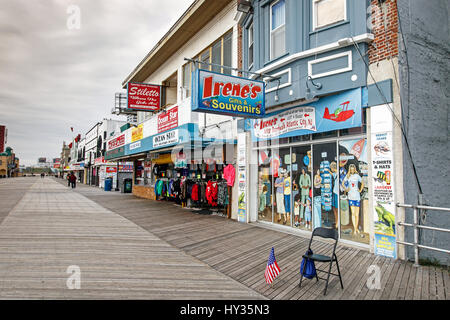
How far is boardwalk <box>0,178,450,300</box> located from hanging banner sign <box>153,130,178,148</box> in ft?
16.2

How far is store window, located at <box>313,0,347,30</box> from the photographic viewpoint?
702 centimetres

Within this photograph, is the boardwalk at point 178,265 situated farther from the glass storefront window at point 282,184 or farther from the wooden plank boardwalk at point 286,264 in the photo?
the glass storefront window at point 282,184

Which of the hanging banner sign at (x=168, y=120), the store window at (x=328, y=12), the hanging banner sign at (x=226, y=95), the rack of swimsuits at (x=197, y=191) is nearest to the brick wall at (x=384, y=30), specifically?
the store window at (x=328, y=12)

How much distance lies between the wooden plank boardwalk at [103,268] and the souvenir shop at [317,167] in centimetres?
370

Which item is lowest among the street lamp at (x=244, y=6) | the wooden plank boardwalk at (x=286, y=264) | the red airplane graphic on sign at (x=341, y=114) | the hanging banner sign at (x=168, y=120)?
the wooden plank boardwalk at (x=286, y=264)

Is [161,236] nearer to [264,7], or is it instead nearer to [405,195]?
[405,195]

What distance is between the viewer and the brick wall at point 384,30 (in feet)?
19.8

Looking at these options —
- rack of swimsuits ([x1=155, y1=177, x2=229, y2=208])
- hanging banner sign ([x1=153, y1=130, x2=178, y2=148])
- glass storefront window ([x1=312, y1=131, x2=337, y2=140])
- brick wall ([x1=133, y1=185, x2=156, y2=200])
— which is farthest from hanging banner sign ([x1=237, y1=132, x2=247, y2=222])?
brick wall ([x1=133, y1=185, x2=156, y2=200])

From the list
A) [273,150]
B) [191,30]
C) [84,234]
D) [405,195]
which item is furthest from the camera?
[191,30]

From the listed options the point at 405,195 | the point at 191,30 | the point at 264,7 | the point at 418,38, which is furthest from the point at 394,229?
the point at 191,30

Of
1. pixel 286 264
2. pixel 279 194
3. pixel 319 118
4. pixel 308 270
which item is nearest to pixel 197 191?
pixel 279 194

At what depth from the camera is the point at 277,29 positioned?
8.94 meters

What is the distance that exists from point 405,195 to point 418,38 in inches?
139
